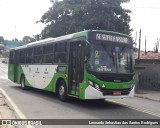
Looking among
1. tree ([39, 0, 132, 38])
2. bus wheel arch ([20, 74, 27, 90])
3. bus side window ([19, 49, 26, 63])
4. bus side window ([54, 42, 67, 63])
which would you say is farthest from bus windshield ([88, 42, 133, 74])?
tree ([39, 0, 132, 38])

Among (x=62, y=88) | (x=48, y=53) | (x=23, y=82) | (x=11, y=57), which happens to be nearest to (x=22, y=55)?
(x=23, y=82)

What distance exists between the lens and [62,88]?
14.2 metres

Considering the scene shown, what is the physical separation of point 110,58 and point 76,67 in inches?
59.9

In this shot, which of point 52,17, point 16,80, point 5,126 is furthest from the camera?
point 52,17

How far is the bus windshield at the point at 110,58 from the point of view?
39.7 ft

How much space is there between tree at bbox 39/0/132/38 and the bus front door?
16.1 metres

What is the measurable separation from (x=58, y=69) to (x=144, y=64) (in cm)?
1240

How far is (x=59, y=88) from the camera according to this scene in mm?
14664

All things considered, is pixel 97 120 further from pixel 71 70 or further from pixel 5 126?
pixel 71 70

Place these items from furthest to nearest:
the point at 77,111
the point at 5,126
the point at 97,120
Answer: the point at 77,111
the point at 97,120
the point at 5,126

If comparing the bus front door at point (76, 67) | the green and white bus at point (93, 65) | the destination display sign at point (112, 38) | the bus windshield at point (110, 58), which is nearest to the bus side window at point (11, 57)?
the green and white bus at point (93, 65)

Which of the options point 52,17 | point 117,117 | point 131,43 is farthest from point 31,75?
point 52,17

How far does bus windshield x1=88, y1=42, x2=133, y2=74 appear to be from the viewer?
12102mm

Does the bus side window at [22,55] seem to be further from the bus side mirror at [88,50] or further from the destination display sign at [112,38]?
the bus side mirror at [88,50]
